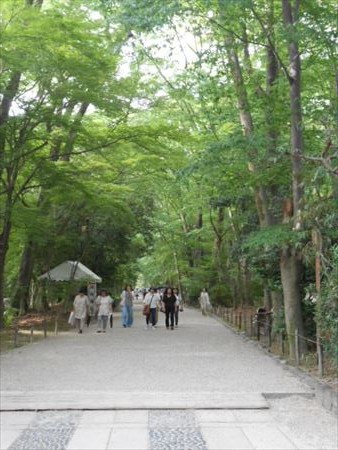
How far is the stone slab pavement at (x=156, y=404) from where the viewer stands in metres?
6.05

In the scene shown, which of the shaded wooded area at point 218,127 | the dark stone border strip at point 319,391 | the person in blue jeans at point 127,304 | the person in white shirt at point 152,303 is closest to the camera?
the dark stone border strip at point 319,391

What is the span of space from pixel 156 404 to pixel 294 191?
6.16 m

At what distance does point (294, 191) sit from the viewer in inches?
472

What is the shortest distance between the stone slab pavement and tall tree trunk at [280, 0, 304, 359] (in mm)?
1249

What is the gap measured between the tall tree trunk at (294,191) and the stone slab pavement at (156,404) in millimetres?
1249

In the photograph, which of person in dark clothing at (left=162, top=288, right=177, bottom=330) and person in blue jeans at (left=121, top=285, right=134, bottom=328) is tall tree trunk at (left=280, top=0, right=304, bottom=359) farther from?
person in blue jeans at (left=121, top=285, right=134, bottom=328)

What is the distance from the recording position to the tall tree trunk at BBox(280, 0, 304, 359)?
1164 cm

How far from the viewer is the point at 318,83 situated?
52.1 ft

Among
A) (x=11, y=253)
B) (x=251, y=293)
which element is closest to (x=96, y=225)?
(x=11, y=253)

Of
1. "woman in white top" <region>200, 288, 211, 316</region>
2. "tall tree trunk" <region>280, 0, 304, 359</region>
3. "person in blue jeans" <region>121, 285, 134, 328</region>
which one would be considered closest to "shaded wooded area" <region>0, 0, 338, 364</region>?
"tall tree trunk" <region>280, 0, 304, 359</region>

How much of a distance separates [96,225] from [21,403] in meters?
23.4

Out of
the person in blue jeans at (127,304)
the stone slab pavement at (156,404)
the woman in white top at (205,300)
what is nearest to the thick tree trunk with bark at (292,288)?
the stone slab pavement at (156,404)

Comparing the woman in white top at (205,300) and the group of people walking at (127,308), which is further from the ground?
the woman in white top at (205,300)

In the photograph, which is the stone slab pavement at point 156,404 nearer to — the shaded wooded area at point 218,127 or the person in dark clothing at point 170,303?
the shaded wooded area at point 218,127
